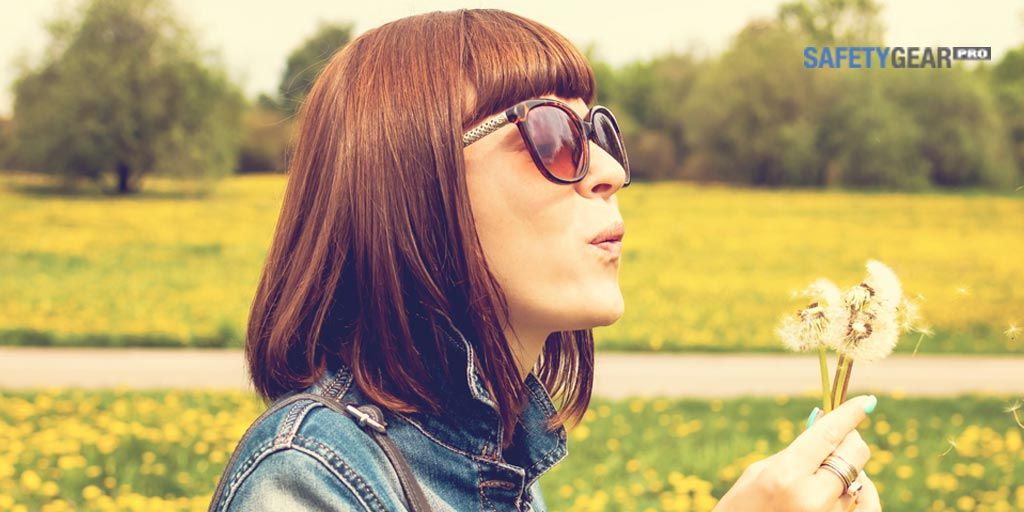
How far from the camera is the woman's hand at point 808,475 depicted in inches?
41.7

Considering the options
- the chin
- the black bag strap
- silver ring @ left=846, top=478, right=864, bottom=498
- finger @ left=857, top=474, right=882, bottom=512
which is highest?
the chin

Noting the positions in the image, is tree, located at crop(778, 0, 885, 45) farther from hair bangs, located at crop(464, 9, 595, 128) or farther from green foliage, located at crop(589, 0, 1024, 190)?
hair bangs, located at crop(464, 9, 595, 128)

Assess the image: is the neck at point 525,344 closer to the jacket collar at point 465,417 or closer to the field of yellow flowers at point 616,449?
the jacket collar at point 465,417

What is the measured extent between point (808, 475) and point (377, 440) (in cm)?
44

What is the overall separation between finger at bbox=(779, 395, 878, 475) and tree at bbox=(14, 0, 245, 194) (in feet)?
75.0

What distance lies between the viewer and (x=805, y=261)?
48.1ft

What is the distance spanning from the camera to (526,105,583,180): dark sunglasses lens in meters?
1.17

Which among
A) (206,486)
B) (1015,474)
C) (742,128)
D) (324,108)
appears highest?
(324,108)

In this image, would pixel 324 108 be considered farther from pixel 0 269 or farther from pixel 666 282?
pixel 0 269

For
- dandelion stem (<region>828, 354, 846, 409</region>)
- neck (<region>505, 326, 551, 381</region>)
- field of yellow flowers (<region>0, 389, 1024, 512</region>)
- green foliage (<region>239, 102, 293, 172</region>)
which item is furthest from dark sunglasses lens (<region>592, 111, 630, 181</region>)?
green foliage (<region>239, 102, 293, 172</region>)

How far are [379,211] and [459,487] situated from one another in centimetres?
31

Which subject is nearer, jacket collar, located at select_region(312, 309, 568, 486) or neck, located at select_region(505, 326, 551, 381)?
jacket collar, located at select_region(312, 309, 568, 486)

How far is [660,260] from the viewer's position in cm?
1466

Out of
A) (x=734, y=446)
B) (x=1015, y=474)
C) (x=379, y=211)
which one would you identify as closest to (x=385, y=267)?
(x=379, y=211)
